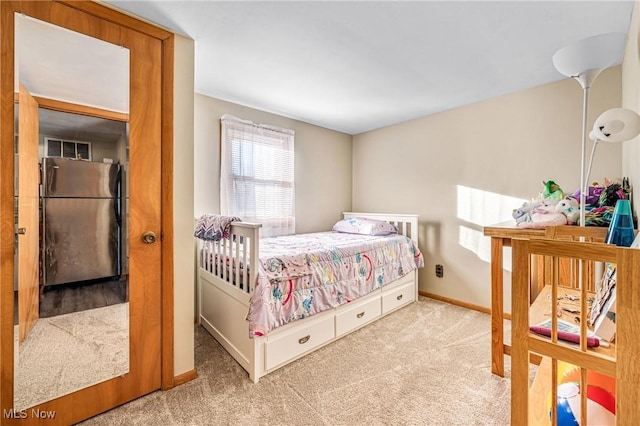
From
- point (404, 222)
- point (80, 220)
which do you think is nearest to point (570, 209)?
point (404, 222)

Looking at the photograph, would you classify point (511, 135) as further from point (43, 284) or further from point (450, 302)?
point (43, 284)

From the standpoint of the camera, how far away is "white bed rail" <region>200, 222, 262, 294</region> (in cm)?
179

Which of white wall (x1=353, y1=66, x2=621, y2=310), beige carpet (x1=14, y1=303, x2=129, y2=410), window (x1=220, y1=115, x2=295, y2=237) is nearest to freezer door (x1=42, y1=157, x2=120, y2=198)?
beige carpet (x1=14, y1=303, x2=129, y2=410)

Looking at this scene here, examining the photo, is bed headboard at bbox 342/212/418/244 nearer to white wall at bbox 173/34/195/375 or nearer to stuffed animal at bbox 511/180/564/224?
stuffed animal at bbox 511/180/564/224

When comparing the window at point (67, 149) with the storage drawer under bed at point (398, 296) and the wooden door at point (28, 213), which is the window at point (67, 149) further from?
the storage drawer under bed at point (398, 296)

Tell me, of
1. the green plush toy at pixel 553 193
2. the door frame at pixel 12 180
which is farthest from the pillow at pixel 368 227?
the door frame at pixel 12 180

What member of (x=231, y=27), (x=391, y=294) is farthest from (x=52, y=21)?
(x=391, y=294)

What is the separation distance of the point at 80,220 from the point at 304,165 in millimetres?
2479

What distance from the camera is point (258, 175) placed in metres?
3.13

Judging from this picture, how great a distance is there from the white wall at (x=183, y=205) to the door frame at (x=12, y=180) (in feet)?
0.12

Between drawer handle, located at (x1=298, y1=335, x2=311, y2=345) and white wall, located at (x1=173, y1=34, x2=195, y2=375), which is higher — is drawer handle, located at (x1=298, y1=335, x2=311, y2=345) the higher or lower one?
the lower one

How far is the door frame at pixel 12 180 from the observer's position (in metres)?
1.26

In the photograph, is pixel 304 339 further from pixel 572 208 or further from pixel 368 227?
pixel 572 208

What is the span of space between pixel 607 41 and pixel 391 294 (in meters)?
2.35
